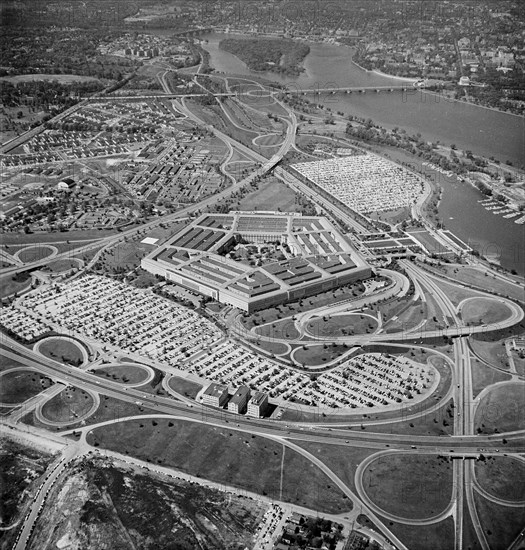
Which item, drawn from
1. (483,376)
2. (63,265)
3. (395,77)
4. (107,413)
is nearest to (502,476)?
(483,376)

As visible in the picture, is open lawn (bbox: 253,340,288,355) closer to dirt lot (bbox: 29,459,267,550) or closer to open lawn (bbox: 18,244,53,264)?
dirt lot (bbox: 29,459,267,550)

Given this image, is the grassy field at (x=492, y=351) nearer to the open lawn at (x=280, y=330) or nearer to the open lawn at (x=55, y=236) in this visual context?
the open lawn at (x=280, y=330)

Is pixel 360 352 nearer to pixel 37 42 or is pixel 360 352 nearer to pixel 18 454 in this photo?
pixel 18 454

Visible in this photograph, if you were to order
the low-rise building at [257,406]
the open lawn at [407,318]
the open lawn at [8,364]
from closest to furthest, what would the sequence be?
the low-rise building at [257,406], the open lawn at [8,364], the open lawn at [407,318]

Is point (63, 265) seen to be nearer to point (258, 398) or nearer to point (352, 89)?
A: point (258, 398)

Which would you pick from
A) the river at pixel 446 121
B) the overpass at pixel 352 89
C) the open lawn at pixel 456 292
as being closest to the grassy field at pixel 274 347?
the open lawn at pixel 456 292

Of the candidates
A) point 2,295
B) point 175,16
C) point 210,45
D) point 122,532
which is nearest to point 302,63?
point 210,45
